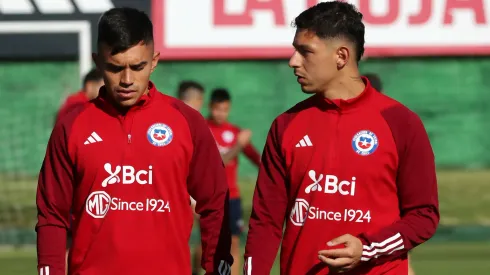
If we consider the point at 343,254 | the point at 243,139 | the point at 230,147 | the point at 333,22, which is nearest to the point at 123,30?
the point at 333,22

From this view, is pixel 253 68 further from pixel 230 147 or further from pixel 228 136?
pixel 230 147

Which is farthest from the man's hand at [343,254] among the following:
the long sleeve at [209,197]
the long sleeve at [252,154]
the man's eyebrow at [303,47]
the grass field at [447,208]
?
the grass field at [447,208]

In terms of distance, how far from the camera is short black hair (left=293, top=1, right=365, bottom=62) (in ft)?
17.9

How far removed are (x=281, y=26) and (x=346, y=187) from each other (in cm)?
1259

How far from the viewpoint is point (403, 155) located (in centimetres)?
534

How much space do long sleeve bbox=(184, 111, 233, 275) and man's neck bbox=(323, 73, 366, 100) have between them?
1.84 ft

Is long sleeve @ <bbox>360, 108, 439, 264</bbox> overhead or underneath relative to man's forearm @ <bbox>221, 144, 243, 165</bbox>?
overhead

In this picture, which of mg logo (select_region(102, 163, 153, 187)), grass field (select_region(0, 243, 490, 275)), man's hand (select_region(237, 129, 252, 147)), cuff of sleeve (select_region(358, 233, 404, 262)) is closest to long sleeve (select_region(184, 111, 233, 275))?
mg logo (select_region(102, 163, 153, 187))

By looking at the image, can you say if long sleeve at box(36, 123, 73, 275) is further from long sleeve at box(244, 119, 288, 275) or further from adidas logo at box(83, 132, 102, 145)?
long sleeve at box(244, 119, 288, 275)

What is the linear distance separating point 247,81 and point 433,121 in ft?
9.07

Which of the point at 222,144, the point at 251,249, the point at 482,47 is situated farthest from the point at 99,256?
the point at 482,47

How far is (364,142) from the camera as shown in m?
5.40

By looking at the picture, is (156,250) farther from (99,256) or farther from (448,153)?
(448,153)

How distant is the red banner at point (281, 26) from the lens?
1759 centimetres
